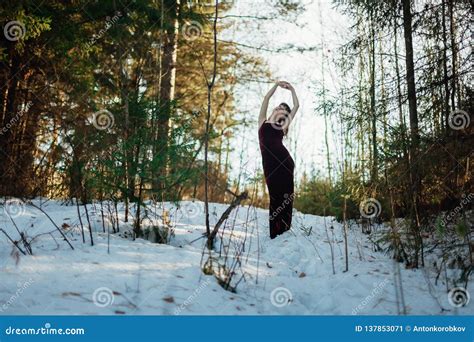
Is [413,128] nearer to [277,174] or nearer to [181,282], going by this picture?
[277,174]

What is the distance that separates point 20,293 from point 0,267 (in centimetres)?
56

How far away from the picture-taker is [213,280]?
9.48 ft

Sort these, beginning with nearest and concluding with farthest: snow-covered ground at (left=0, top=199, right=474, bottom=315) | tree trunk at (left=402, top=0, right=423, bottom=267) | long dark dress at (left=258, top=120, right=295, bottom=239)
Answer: snow-covered ground at (left=0, top=199, right=474, bottom=315) → tree trunk at (left=402, top=0, right=423, bottom=267) → long dark dress at (left=258, top=120, right=295, bottom=239)

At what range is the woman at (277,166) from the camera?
522 centimetres

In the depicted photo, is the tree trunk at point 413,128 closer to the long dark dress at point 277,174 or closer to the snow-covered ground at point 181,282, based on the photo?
the snow-covered ground at point 181,282

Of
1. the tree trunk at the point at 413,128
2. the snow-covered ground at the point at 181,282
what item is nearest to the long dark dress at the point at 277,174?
the snow-covered ground at the point at 181,282

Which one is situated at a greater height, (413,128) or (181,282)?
(413,128)

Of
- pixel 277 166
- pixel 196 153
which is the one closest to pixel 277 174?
pixel 277 166

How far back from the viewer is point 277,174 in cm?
521

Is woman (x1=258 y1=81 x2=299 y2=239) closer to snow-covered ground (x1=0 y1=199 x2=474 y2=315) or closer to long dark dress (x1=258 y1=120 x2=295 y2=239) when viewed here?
long dark dress (x1=258 y1=120 x2=295 y2=239)

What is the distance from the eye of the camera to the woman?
17.1 feet

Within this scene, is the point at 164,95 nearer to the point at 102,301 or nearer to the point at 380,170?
the point at 380,170

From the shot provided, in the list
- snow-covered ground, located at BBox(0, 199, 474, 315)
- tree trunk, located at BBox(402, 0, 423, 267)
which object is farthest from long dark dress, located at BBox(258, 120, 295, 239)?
tree trunk, located at BBox(402, 0, 423, 267)

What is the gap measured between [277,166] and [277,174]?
0.12 m
